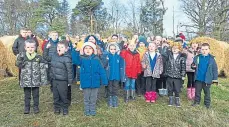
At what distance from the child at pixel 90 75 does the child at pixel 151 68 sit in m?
1.76

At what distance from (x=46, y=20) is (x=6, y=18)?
5.77 meters

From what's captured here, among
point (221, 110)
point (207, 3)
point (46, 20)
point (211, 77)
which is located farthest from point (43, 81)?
point (46, 20)

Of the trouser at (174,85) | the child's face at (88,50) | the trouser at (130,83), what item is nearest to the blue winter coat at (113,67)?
the trouser at (130,83)

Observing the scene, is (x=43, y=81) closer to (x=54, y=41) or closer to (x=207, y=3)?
(x=54, y=41)

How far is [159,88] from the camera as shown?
9.49 m

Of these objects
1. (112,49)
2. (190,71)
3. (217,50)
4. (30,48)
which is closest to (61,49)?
(30,48)

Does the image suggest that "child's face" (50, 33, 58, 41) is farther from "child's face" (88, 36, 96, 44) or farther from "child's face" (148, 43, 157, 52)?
"child's face" (148, 43, 157, 52)

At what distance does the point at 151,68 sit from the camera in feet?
28.1

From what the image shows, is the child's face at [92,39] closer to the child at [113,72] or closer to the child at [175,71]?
the child at [113,72]

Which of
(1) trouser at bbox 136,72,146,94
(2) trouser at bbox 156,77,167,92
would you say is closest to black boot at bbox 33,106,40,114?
(1) trouser at bbox 136,72,146,94

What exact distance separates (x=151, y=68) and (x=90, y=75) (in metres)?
2.19

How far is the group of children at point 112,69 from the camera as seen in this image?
700 centimetres

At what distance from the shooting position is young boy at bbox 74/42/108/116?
705 cm

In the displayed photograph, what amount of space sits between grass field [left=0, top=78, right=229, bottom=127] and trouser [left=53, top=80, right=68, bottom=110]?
0.24m
